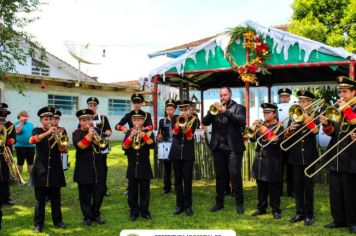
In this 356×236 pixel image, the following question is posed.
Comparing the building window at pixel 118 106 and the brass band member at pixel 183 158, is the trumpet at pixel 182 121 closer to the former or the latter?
the brass band member at pixel 183 158

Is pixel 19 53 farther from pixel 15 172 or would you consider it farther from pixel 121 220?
pixel 121 220

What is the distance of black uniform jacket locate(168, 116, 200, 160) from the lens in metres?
7.16

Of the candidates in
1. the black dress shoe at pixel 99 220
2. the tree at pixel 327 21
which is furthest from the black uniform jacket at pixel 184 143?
the tree at pixel 327 21

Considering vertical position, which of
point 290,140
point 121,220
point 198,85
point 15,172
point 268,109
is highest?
point 198,85

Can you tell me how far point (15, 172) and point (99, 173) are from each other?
1719 millimetres

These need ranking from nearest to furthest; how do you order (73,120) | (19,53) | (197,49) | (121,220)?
(121,220) < (19,53) < (197,49) < (73,120)

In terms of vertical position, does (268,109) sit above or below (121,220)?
above

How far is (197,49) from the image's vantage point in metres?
10.3

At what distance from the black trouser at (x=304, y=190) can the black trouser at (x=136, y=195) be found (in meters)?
2.39

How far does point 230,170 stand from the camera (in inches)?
287

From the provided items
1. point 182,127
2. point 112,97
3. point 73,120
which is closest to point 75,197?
point 182,127

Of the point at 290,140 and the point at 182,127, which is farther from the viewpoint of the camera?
the point at 182,127

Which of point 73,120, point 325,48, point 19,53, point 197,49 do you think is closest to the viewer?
point 19,53

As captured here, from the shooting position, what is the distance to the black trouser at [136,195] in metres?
6.83
